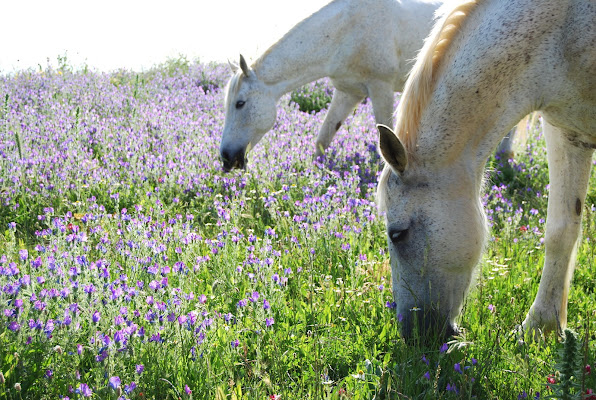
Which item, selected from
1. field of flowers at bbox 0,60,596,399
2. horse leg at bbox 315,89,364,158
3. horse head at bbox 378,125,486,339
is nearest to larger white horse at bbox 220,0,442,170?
horse leg at bbox 315,89,364,158

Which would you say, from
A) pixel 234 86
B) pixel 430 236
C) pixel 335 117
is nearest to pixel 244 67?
pixel 234 86

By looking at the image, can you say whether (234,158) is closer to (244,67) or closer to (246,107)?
(246,107)

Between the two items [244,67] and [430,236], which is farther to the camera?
[244,67]

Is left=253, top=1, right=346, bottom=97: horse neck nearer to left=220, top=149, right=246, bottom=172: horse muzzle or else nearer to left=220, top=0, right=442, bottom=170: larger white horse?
left=220, top=0, right=442, bottom=170: larger white horse

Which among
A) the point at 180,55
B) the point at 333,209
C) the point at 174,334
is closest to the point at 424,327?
the point at 174,334

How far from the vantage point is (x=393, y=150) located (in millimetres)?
2914

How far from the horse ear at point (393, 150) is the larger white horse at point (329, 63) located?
404 centimetres

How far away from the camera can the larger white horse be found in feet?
23.3

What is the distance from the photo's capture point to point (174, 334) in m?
2.79

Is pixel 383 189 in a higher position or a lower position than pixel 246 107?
lower

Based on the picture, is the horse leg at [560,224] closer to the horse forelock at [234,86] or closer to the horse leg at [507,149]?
the horse leg at [507,149]

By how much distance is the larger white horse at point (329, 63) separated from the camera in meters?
7.11

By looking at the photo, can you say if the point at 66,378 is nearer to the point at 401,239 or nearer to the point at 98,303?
the point at 98,303

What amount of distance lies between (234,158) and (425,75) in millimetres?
4053
